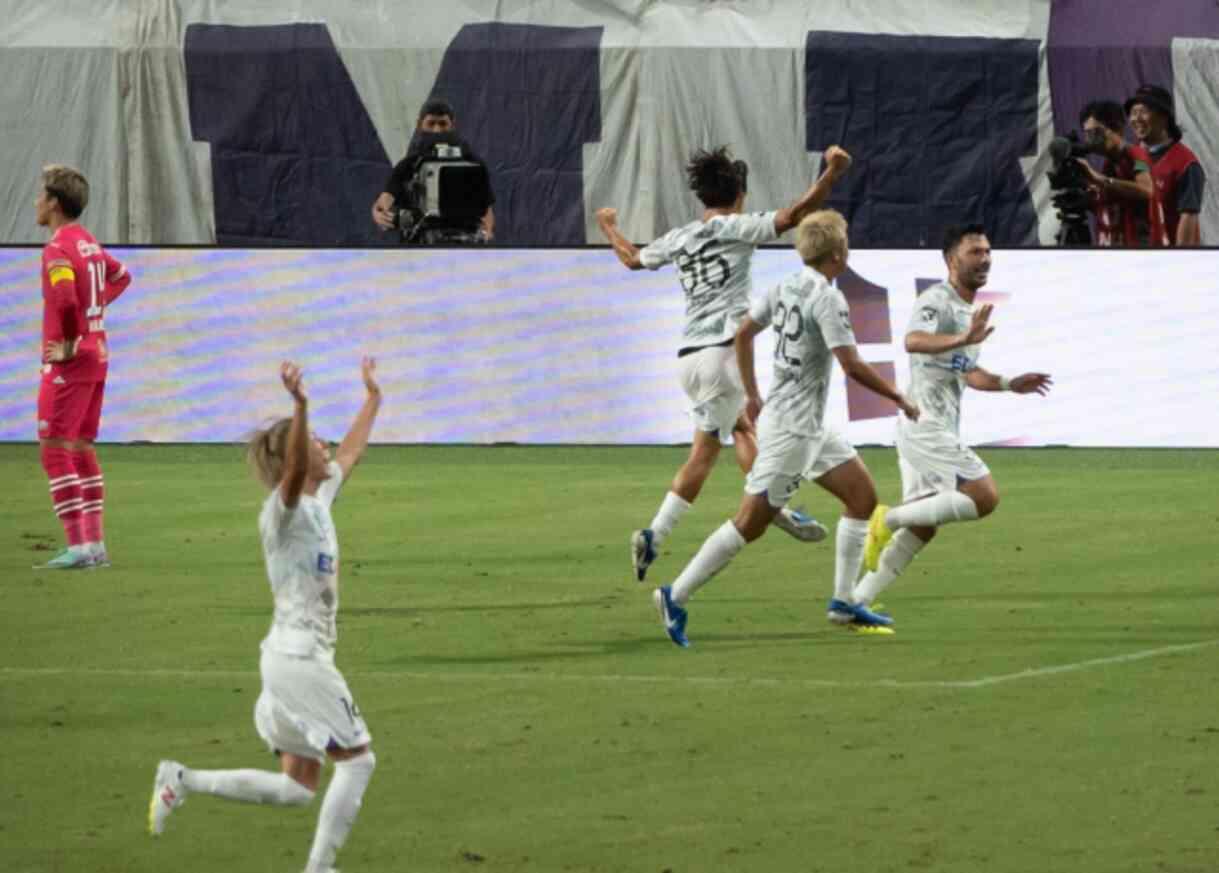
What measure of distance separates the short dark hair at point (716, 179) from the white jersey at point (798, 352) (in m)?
1.87

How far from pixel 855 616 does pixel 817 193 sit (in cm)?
213

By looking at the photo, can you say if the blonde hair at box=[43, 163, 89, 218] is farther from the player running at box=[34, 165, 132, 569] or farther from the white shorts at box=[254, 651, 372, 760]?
the white shorts at box=[254, 651, 372, 760]

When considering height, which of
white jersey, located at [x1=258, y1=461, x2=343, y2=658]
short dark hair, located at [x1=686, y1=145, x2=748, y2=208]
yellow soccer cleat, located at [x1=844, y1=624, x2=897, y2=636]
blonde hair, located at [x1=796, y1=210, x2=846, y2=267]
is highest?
white jersey, located at [x1=258, y1=461, x2=343, y2=658]

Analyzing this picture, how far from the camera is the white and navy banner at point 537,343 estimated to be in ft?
74.0

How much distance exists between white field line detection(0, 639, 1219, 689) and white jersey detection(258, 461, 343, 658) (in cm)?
369

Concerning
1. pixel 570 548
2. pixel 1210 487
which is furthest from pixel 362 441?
pixel 1210 487

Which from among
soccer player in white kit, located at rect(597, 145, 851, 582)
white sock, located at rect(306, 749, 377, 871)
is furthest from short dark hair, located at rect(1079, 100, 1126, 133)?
white sock, located at rect(306, 749, 377, 871)

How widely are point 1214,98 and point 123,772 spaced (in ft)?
69.0

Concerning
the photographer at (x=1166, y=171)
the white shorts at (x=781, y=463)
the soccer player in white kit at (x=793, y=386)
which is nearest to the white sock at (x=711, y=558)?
the soccer player in white kit at (x=793, y=386)

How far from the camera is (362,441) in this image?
29.9 feet

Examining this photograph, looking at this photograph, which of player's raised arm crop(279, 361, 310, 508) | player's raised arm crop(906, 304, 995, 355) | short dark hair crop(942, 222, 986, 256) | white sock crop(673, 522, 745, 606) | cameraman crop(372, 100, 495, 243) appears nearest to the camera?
player's raised arm crop(279, 361, 310, 508)

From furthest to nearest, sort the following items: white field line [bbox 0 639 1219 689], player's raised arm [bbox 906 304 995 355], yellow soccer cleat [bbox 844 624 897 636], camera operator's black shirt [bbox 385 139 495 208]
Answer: camera operator's black shirt [bbox 385 139 495 208], yellow soccer cleat [bbox 844 624 897 636], player's raised arm [bbox 906 304 995 355], white field line [bbox 0 639 1219 689]

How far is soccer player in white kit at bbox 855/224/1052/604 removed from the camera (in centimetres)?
Answer: 1391

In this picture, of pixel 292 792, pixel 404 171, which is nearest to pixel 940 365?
pixel 292 792
